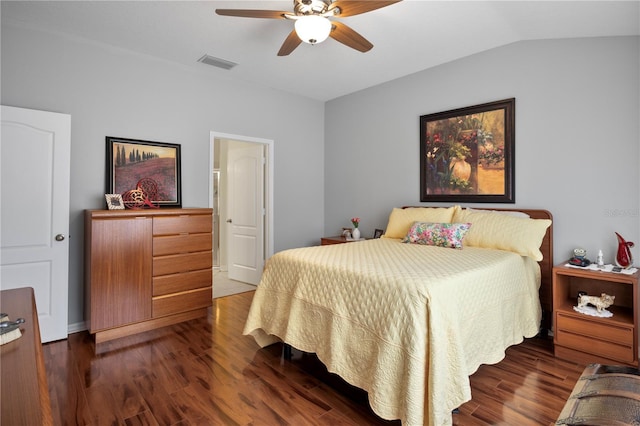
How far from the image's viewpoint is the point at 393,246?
3082mm

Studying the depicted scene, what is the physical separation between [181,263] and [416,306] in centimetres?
250

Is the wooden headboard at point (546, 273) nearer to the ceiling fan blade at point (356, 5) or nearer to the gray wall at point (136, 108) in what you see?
the ceiling fan blade at point (356, 5)

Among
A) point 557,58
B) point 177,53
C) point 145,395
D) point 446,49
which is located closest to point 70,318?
point 145,395

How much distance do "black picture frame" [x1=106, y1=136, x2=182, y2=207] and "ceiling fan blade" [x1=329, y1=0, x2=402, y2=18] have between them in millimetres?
2423

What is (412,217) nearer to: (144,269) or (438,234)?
(438,234)

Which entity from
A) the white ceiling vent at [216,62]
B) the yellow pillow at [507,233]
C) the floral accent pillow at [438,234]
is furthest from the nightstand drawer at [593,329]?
the white ceiling vent at [216,62]

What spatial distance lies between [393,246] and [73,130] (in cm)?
318

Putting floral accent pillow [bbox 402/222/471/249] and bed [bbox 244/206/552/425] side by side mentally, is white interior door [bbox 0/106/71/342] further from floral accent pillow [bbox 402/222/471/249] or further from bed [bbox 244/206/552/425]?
floral accent pillow [bbox 402/222/471/249]

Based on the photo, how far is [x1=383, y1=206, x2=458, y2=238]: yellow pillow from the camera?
3.41 m

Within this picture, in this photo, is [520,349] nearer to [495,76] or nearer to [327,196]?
[495,76]

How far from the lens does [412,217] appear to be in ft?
11.9

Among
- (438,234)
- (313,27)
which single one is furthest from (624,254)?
(313,27)

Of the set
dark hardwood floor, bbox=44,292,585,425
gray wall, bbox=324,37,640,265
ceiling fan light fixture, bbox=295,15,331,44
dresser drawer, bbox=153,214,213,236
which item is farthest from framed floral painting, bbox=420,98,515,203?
dresser drawer, bbox=153,214,213,236

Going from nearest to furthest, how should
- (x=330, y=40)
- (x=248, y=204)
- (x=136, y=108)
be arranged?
(x=330, y=40) → (x=136, y=108) → (x=248, y=204)
